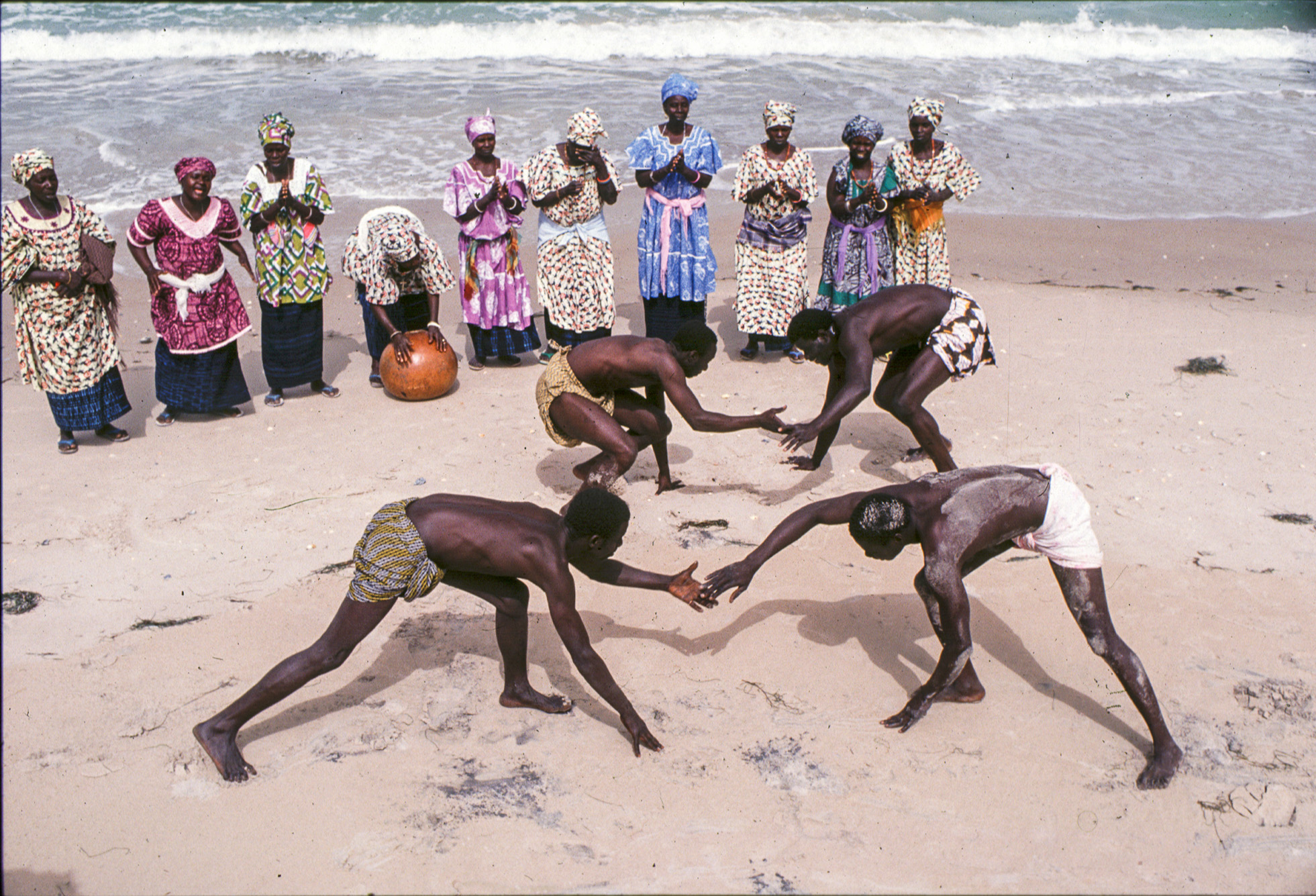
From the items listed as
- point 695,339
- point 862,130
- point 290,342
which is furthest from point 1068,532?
point 290,342

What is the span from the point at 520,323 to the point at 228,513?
9.41ft

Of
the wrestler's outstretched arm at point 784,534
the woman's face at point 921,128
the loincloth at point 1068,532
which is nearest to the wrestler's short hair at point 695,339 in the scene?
the wrestler's outstretched arm at point 784,534

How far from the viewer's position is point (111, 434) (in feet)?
25.1

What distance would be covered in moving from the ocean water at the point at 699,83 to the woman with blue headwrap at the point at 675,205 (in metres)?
4.72

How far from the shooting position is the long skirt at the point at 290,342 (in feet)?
26.7

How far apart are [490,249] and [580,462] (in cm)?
211

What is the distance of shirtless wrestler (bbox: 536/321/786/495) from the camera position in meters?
6.03

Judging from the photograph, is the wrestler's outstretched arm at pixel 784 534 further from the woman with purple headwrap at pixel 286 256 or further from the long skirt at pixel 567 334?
the woman with purple headwrap at pixel 286 256

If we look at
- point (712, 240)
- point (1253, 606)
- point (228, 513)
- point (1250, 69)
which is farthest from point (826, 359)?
point (1250, 69)

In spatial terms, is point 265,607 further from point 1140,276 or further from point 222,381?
point 1140,276

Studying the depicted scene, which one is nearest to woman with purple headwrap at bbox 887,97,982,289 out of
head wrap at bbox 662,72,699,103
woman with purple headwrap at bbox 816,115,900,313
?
woman with purple headwrap at bbox 816,115,900,313

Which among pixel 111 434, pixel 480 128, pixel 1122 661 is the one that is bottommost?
pixel 111 434

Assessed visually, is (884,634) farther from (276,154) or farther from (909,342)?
(276,154)

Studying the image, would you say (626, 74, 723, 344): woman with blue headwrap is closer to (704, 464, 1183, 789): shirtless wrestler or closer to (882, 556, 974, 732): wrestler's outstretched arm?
(704, 464, 1183, 789): shirtless wrestler
